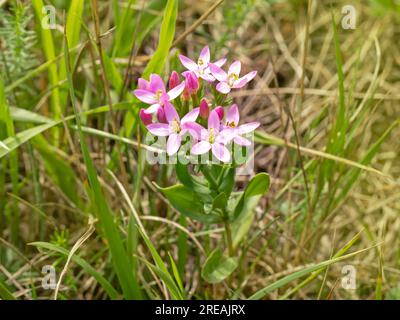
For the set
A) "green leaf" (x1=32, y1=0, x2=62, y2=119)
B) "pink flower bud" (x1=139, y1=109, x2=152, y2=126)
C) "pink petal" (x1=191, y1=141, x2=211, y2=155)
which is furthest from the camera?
"green leaf" (x1=32, y1=0, x2=62, y2=119)

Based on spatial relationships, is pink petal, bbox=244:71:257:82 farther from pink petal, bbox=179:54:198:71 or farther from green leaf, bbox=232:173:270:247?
green leaf, bbox=232:173:270:247

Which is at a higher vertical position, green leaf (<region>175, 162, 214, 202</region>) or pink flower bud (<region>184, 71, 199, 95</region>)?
pink flower bud (<region>184, 71, 199, 95</region>)

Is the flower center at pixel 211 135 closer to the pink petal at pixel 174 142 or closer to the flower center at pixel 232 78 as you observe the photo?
the pink petal at pixel 174 142

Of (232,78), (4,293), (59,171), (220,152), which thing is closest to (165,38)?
(232,78)

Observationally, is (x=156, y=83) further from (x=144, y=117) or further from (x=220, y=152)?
(x=220, y=152)

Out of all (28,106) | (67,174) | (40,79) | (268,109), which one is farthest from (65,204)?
(268,109)

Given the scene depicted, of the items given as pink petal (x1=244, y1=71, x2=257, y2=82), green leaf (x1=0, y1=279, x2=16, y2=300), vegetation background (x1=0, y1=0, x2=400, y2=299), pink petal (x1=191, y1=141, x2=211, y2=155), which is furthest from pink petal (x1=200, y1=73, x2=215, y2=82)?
green leaf (x1=0, y1=279, x2=16, y2=300)

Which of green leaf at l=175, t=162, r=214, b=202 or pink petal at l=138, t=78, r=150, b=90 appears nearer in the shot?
pink petal at l=138, t=78, r=150, b=90
